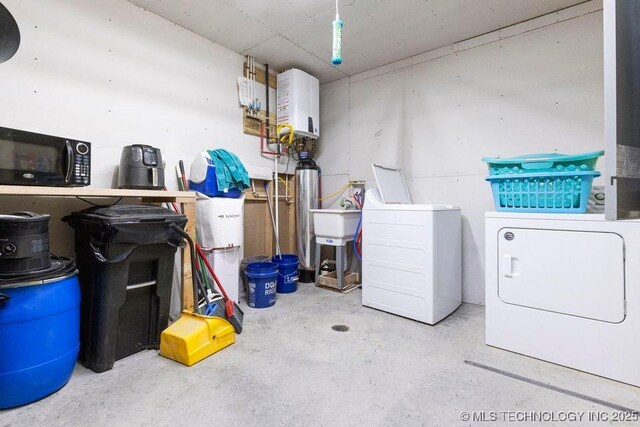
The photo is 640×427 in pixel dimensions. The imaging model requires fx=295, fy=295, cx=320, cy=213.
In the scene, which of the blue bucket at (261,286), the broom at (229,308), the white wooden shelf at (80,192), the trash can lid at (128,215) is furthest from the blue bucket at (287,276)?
the trash can lid at (128,215)

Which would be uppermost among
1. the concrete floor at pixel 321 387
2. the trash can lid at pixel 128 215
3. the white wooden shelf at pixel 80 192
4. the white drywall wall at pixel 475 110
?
the white drywall wall at pixel 475 110

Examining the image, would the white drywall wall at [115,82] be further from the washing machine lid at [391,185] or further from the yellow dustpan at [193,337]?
the washing machine lid at [391,185]

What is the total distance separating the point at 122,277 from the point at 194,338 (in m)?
0.53

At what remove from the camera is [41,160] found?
1.52 m

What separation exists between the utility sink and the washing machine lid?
1.54ft

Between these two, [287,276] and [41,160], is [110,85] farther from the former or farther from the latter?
[287,276]

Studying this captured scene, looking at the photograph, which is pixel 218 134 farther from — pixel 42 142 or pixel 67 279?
pixel 67 279

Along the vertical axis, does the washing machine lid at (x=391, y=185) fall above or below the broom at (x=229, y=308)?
above

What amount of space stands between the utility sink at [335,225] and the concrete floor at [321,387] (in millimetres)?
1147

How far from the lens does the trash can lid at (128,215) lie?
62.1 inches

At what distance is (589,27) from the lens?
7.47 feet

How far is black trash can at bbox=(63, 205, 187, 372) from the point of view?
5.21 ft

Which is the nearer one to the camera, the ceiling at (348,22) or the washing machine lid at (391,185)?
the ceiling at (348,22)

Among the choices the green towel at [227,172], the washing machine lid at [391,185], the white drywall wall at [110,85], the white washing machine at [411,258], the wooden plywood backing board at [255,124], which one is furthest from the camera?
the wooden plywood backing board at [255,124]
